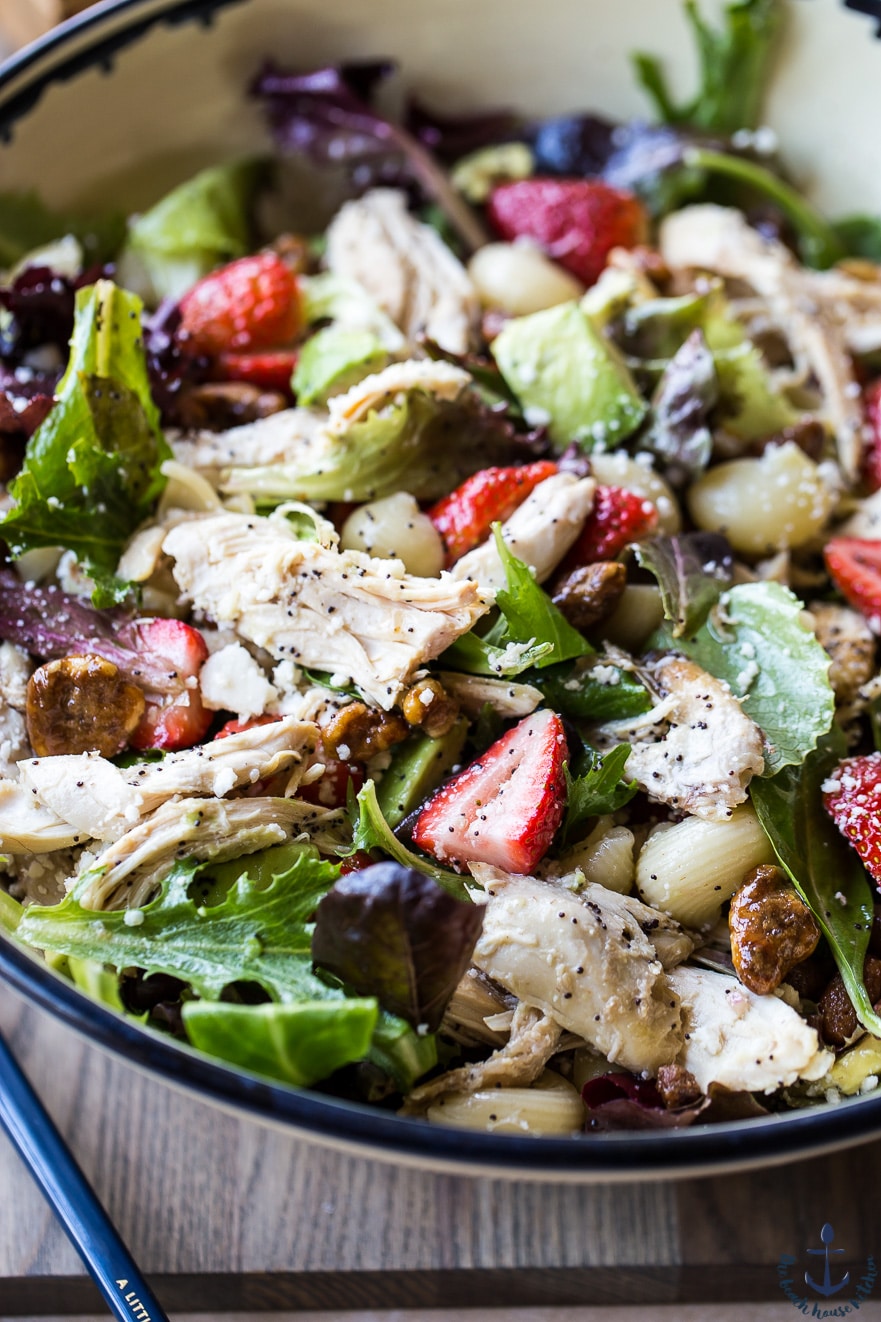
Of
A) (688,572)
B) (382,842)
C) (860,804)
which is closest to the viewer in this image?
(382,842)

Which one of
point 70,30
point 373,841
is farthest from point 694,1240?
point 70,30

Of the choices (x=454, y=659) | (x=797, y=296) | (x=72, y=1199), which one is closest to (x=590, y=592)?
(x=454, y=659)

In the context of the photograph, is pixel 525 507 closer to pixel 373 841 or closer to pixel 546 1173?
pixel 373 841

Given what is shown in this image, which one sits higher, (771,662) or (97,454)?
(97,454)

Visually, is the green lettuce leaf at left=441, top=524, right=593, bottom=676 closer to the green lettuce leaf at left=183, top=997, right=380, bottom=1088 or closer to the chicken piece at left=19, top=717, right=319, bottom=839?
the chicken piece at left=19, top=717, right=319, bottom=839

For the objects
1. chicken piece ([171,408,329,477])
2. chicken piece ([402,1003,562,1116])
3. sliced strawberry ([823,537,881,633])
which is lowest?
sliced strawberry ([823,537,881,633])

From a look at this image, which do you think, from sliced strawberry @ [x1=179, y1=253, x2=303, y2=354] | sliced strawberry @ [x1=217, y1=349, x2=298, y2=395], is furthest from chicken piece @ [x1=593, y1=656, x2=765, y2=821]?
sliced strawberry @ [x1=179, y1=253, x2=303, y2=354]

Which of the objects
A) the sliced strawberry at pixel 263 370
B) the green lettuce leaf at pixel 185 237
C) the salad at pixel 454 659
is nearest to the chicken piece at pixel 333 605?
the salad at pixel 454 659

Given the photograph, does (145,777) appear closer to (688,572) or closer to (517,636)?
(517,636)
